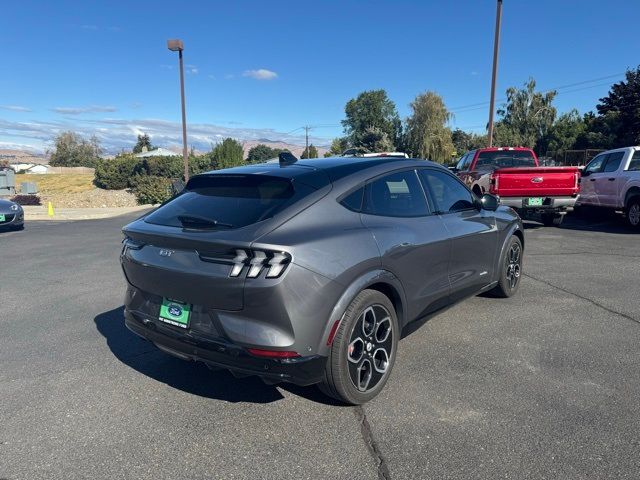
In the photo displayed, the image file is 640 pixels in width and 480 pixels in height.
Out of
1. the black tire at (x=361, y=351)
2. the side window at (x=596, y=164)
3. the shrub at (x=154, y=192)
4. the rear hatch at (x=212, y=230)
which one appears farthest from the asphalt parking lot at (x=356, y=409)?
the shrub at (x=154, y=192)

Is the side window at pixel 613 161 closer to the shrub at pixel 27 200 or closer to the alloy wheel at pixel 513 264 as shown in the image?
the alloy wheel at pixel 513 264

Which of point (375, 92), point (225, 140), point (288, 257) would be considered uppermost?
point (375, 92)

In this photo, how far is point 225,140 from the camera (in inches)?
1606

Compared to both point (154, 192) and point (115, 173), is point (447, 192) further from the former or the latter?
point (115, 173)

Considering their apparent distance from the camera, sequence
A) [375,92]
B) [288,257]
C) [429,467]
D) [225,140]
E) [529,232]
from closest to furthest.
Answer: [429,467] → [288,257] → [529,232] → [225,140] → [375,92]

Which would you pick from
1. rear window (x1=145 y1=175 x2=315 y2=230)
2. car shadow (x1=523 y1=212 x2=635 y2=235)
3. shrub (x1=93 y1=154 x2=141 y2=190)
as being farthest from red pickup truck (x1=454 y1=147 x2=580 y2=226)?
shrub (x1=93 y1=154 x2=141 y2=190)

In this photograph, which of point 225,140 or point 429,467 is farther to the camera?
point 225,140

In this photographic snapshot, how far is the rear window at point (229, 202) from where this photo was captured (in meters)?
2.99

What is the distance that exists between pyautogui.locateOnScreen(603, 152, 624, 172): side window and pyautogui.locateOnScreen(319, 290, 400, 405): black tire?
1064cm

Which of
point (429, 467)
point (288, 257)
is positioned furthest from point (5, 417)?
point (429, 467)

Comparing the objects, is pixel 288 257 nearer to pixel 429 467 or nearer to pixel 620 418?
pixel 429 467

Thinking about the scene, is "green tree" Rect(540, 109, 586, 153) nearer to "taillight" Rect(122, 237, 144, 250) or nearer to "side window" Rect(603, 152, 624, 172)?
"side window" Rect(603, 152, 624, 172)

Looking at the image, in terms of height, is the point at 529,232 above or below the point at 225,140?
below

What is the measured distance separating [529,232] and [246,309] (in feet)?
32.8
